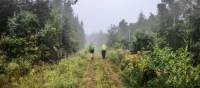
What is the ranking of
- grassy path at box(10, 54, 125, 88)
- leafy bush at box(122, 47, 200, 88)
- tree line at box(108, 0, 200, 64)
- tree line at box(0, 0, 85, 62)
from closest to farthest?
leafy bush at box(122, 47, 200, 88)
grassy path at box(10, 54, 125, 88)
tree line at box(0, 0, 85, 62)
tree line at box(108, 0, 200, 64)

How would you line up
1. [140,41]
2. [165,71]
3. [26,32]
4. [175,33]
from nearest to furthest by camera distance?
1. [165,71]
2. [26,32]
3. [140,41]
4. [175,33]

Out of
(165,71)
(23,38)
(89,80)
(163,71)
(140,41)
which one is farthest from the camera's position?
(140,41)

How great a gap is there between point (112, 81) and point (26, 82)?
→ 5.14 meters

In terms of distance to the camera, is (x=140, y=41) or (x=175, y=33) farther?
(x=175, y=33)

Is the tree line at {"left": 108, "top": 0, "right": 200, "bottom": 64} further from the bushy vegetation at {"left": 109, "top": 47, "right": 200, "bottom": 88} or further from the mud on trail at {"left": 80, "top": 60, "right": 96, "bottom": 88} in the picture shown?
the mud on trail at {"left": 80, "top": 60, "right": 96, "bottom": 88}

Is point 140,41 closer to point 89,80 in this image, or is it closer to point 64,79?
point 89,80

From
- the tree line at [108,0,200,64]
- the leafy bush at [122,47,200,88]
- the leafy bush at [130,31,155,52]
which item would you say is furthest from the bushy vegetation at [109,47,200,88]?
the leafy bush at [130,31,155,52]

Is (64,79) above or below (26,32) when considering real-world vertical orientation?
below

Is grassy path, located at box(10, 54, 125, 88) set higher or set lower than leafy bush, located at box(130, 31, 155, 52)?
lower

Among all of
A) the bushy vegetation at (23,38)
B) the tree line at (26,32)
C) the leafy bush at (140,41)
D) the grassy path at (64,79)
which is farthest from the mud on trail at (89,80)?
the leafy bush at (140,41)

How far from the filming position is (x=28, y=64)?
69.2 ft

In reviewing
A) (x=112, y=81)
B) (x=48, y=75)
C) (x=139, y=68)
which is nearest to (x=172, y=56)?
(x=139, y=68)

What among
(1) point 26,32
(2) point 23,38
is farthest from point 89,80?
(1) point 26,32

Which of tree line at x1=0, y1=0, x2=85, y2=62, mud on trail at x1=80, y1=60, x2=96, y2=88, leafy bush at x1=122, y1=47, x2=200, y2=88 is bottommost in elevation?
mud on trail at x1=80, y1=60, x2=96, y2=88
